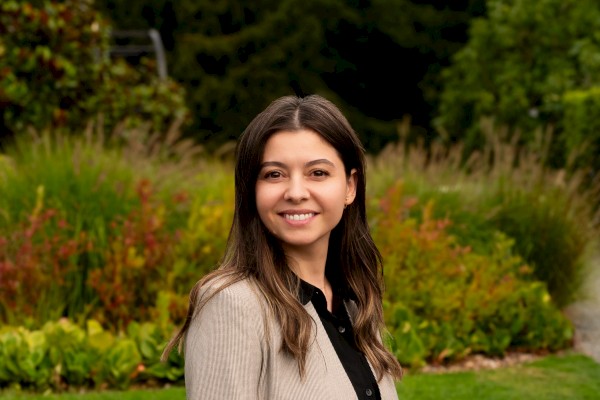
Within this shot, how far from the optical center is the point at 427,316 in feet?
21.8

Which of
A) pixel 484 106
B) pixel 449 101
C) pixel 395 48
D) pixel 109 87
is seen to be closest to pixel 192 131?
pixel 395 48

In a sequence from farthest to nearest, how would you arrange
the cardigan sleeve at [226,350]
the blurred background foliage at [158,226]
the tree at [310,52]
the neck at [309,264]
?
the tree at [310,52]
the blurred background foliage at [158,226]
the neck at [309,264]
the cardigan sleeve at [226,350]

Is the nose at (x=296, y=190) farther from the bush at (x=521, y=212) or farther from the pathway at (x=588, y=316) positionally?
the bush at (x=521, y=212)

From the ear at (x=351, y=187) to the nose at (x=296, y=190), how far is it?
0.68 feet

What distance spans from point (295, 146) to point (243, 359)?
459mm

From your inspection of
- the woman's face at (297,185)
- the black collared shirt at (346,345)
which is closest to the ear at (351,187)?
the woman's face at (297,185)

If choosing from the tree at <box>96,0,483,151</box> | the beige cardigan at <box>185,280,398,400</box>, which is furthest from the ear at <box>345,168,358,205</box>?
the tree at <box>96,0,483,151</box>

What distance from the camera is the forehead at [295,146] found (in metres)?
2.10

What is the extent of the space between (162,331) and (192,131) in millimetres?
21058

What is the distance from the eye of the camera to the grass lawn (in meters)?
5.31

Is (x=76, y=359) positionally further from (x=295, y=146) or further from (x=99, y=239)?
(x=295, y=146)

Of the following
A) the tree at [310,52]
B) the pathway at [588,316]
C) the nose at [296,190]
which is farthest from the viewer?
the tree at [310,52]

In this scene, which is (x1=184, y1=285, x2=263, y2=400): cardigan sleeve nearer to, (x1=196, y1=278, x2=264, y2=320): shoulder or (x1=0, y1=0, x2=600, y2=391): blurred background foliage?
(x1=196, y1=278, x2=264, y2=320): shoulder

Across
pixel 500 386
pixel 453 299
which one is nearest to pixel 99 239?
pixel 453 299
